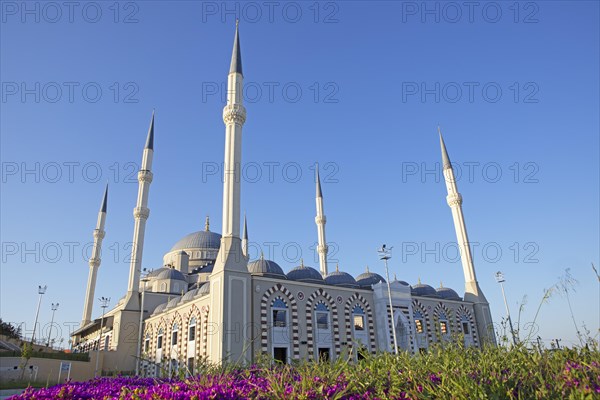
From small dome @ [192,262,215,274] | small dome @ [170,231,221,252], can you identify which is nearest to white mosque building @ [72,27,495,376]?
small dome @ [192,262,215,274]

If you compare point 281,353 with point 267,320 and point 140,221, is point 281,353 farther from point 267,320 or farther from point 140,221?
point 140,221

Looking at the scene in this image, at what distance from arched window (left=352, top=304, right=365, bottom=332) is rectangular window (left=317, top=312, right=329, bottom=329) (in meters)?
2.20

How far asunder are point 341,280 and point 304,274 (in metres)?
3.51

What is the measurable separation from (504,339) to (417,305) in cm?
2588

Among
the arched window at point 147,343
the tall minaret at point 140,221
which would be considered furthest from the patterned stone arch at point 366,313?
the tall minaret at point 140,221

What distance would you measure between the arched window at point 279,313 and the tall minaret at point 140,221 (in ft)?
48.7

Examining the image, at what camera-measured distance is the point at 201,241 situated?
4588 cm

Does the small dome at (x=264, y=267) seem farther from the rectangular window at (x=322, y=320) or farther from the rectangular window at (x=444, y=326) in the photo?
the rectangular window at (x=444, y=326)

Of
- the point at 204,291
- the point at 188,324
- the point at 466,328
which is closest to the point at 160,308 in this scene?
the point at 188,324

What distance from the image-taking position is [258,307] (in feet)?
79.6

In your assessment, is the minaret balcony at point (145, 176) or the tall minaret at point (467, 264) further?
the minaret balcony at point (145, 176)

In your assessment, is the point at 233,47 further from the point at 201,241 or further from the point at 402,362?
the point at 402,362

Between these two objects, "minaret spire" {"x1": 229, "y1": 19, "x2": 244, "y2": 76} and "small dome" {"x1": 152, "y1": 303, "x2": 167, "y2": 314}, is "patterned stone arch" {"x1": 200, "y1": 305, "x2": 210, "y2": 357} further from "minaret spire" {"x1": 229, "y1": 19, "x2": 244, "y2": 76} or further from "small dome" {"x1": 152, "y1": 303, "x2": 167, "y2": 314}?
"minaret spire" {"x1": 229, "y1": 19, "x2": 244, "y2": 76}

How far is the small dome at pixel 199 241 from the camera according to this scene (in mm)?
45656
